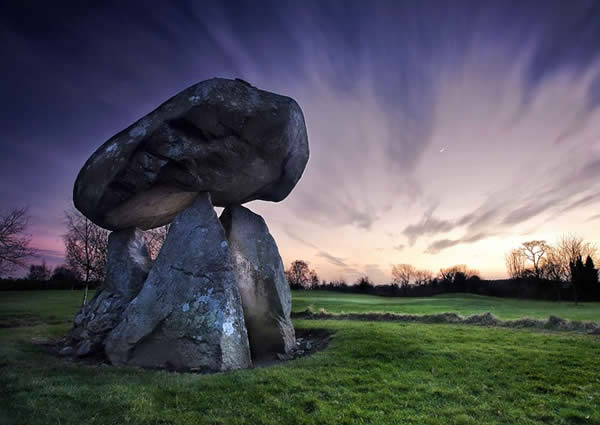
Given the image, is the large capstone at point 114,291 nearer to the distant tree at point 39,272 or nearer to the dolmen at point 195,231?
the dolmen at point 195,231

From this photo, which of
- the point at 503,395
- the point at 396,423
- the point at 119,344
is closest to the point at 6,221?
the point at 119,344

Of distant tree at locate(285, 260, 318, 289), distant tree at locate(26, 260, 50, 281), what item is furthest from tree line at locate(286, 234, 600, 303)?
distant tree at locate(26, 260, 50, 281)

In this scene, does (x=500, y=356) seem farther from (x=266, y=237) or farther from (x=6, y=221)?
(x=6, y=221)

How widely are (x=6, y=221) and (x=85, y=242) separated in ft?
23.4

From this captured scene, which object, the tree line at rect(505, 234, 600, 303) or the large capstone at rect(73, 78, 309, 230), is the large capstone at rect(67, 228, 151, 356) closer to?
the large capstone at rect(73, 78, 309, 230)

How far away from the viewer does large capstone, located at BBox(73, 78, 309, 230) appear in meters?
9.70

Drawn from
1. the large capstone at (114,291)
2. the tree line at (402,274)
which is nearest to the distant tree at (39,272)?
the tree line at (402,274)

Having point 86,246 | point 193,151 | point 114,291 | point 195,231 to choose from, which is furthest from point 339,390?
point 86,246

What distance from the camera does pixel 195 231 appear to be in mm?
10477

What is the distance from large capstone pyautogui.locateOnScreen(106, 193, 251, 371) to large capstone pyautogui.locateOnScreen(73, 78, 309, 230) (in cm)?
184

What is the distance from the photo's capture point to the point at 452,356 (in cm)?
935

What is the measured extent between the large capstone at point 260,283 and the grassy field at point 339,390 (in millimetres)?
1810

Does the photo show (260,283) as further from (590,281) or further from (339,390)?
(590,281)

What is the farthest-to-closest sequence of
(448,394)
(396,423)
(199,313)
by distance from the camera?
→ 1. (199,313)
2. (448,394)
3. (396,423)
